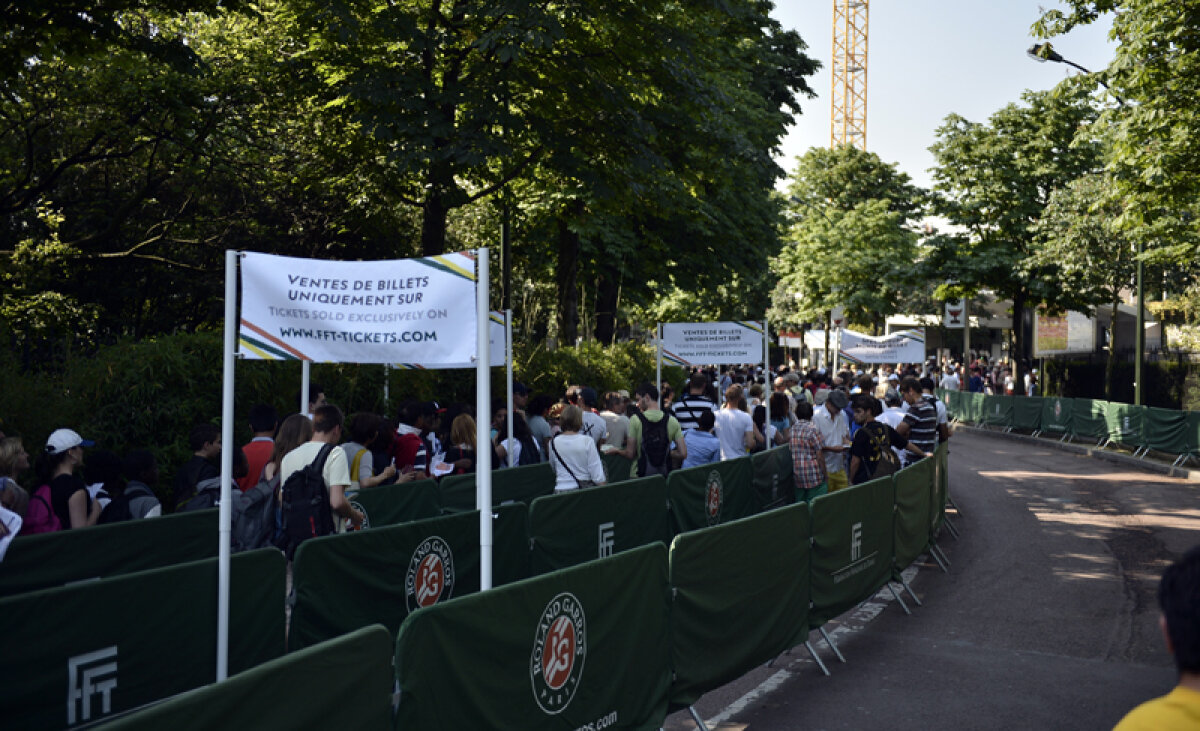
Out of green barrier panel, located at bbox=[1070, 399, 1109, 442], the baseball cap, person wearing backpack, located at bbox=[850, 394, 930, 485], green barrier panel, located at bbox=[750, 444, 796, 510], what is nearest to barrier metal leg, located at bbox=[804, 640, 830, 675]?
person wearing backpack, located at bbox=[850, 394, 930, 485]

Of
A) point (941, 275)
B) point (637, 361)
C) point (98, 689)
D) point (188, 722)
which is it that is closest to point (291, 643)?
point (98, 689)

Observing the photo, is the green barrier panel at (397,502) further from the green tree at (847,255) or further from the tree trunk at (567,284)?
the green tree at (847,255)

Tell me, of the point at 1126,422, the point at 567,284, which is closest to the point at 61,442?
the point at 567,284

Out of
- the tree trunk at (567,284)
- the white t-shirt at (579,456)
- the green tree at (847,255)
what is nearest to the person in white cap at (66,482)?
the white t-shirt at (579,456)

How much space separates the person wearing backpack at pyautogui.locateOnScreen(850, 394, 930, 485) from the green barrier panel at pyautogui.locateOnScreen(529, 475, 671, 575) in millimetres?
2822

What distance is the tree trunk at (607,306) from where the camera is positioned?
2630 centimetres

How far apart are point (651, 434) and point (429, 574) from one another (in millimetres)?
5374

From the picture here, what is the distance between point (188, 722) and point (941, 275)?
130ft

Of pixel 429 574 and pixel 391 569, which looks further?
pixel 429 574

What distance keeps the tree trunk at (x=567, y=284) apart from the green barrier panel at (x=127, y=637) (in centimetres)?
1781

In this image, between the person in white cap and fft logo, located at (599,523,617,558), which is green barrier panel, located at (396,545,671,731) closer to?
fft logo, located at (599,523,617,558)

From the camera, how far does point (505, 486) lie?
33.9 feet

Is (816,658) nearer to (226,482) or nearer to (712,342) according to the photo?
(226,482)

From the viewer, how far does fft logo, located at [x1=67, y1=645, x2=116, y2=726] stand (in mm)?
5016
